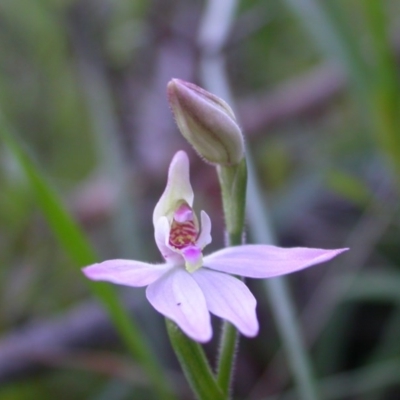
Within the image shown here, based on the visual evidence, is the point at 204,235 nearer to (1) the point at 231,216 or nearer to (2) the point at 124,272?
(1) the point at 231,216

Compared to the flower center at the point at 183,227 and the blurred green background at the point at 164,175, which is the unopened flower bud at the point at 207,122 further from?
the blurred green background at the point at 164,175

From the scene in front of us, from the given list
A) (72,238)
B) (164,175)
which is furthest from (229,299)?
(164,175)

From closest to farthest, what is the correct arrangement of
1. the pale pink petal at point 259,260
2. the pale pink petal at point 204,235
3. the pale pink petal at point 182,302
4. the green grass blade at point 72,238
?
the pale pink petal at point 182,302 → the pale pink petal at point 259,260 → the pale pink petal at point 204,235 → the green grass blade at point 72,238

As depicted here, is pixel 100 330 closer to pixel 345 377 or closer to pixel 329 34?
pixel 345 377

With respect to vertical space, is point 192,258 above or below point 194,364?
above

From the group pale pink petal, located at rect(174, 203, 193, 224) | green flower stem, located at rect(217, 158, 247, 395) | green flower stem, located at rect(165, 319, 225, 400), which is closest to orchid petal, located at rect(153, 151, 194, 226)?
pale pink petal, located at rect(174, 203, 193, 224)

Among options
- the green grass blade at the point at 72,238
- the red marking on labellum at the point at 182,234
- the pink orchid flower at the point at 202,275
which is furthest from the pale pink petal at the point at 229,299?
the green grass blade at the point at 72,238

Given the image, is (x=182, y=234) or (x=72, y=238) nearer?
(x=182, y=234)
